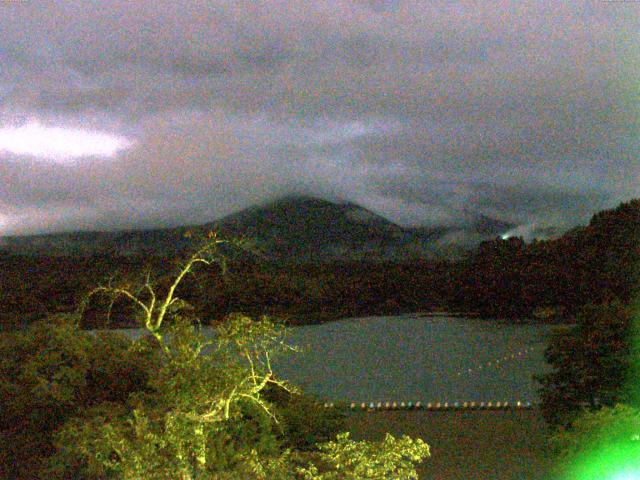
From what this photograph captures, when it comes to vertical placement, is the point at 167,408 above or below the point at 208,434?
above

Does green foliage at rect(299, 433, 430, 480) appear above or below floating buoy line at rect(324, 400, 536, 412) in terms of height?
above

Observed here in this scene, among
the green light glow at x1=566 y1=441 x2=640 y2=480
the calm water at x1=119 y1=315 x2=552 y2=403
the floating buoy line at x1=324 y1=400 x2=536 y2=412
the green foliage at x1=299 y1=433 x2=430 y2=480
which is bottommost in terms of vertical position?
the calm water at x1=119 y1=315 x2=552 y2=403

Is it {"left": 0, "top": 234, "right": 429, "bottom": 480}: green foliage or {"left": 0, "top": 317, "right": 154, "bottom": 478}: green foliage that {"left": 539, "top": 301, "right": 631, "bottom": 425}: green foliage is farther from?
{"left": 0, "top": 317, "right": 154, "bottom": 478}: green foliage

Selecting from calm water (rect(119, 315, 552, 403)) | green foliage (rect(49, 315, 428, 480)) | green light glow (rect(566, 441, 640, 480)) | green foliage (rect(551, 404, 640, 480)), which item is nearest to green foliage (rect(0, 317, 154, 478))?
green foliage (rect(49, 315, 428, 480))

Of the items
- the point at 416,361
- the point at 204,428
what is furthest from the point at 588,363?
the point at 416,361

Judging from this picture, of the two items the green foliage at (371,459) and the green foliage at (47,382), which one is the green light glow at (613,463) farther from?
the green foliage at (47,382)

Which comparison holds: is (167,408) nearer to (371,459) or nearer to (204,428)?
(204,428)

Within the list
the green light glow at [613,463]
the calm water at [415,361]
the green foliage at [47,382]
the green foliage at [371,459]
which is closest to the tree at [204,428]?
the green foliage at [371,459]

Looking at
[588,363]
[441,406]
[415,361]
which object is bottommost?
[415,361]
